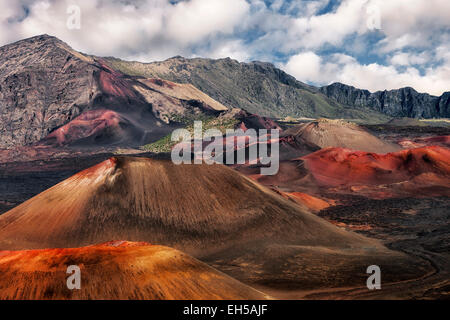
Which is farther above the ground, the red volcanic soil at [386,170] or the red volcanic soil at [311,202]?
the red volcanic soil at [386,170]

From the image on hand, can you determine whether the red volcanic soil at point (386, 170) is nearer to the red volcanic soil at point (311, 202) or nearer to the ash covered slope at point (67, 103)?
the red volcanic soil at point (311, 202)

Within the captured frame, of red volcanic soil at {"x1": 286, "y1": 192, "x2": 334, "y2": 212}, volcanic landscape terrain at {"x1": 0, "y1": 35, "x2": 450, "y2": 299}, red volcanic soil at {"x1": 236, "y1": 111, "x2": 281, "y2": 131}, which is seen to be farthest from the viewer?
red volcanic soil at {"x1": 236, "y1": 111, "x2": 281, "y2": 131}

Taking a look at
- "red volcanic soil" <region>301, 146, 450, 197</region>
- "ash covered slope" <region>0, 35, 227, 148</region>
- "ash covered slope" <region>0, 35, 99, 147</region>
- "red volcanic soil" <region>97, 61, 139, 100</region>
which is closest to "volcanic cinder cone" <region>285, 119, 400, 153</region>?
"red volcanic soil" <region>301, 146, 450, 197</region>

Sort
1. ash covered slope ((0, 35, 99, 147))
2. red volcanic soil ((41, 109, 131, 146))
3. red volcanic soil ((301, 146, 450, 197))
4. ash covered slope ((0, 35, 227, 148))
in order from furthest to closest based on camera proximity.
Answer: ash covered slope ((0, 35, 99, 147)) → ash covered slope ((0, 35, 227, 148)) → red volcanic soil ((41, 109, 131, 146)) → red volcanic soil ((301, 146, 450, 197))

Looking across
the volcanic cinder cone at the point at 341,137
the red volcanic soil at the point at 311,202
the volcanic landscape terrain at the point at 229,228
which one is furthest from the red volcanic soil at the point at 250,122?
the red volcanic soil at the point at 311,202

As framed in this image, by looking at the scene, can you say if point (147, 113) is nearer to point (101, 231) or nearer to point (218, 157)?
point (218, 157)

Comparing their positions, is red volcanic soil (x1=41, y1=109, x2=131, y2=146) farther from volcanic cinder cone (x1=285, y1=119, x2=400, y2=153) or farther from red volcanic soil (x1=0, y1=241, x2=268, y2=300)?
red volcanic soil (x1=0, y1=241, x2=268, y2=300)
